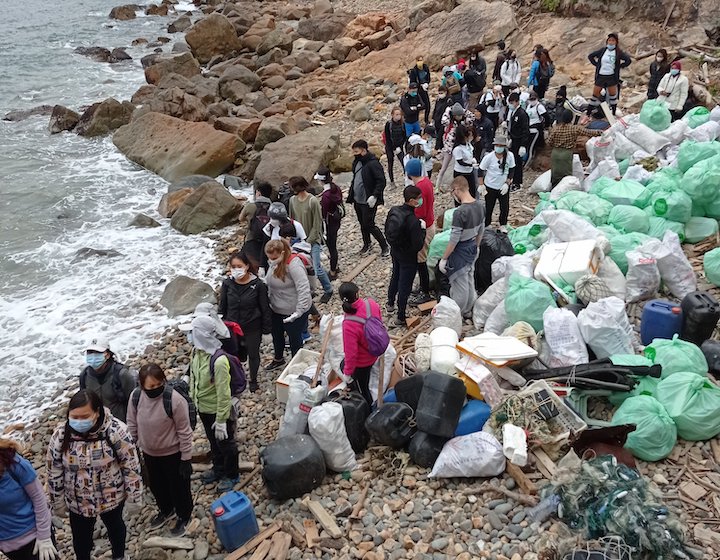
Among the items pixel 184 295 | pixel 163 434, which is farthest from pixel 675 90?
pixel 163 434

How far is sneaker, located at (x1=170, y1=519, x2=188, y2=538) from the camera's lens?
5.54 meters

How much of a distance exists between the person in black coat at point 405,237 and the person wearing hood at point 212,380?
9.01ft

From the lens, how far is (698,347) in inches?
242

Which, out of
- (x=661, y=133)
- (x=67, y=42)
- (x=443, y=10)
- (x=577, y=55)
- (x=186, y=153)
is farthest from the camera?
(x=67, y=42)

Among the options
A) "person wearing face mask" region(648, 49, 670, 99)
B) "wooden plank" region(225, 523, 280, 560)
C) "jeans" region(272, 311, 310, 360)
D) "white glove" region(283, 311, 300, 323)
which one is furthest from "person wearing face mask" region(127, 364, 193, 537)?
"person wearing face mask" region(648, 49, 670, 99)

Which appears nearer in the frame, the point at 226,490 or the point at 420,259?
the point at 226,490

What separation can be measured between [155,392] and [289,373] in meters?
2.18

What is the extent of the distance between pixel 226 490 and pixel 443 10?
23.4m

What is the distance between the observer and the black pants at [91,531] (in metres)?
4.90

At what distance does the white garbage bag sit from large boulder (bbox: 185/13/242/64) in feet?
94.1

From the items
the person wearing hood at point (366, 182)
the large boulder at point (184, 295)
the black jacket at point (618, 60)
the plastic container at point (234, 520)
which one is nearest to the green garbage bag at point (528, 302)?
the person wearing hood at point (366, 182)

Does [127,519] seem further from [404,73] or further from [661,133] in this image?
[404,73]

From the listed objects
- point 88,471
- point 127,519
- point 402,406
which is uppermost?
point 88,471

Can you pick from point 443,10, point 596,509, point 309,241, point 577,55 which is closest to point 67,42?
point 443,10
